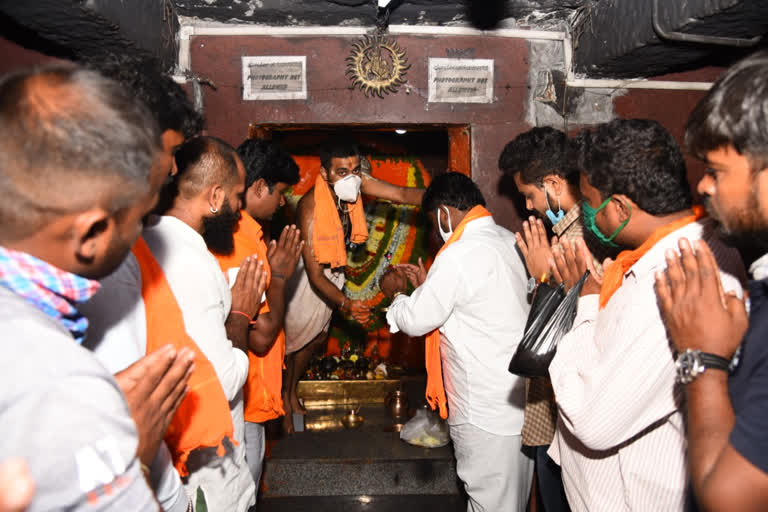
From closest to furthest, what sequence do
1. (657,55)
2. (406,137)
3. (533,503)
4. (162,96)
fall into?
(162,96), (657,55), (533,503), (406,137)

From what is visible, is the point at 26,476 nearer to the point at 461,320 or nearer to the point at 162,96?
the point at 162,96

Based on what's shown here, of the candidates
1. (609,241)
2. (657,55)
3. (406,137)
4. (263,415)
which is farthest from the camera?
(406,137)

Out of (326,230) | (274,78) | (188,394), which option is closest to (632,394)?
(188,394)

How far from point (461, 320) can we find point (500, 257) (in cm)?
38

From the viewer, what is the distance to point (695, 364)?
1.14 m

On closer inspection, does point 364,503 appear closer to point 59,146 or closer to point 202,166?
point 202,166

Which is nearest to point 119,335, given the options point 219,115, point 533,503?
point 219,115

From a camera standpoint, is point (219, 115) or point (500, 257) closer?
point (500, 257)

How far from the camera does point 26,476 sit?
74cm

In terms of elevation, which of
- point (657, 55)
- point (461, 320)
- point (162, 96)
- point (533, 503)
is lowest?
point (533, 503)

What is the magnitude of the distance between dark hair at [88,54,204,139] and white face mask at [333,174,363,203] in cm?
239

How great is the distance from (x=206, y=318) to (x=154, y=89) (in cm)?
73

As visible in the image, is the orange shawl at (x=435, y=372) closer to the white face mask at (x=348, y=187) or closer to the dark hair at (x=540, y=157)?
the dark hair at (x=540, y=157)

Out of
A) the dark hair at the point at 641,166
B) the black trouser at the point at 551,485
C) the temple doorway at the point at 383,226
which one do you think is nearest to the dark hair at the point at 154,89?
the dark hair at the point at 641,166
